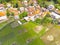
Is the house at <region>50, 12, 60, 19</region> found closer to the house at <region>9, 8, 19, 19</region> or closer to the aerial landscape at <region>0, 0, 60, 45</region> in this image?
the aerial landscape at <region>0, 0, 60, 45</region>

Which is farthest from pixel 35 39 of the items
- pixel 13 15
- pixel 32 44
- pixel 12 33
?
pixel 13 15

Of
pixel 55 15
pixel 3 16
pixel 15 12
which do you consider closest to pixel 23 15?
pixel 15 12

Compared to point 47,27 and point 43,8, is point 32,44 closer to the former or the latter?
point 47,27

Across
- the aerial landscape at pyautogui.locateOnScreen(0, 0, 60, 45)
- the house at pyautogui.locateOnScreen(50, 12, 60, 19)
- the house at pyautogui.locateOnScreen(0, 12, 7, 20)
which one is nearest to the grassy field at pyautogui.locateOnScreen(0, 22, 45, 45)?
the aerial landscape at pyautogui.locateOnScreen(0, 0, 60, 45)

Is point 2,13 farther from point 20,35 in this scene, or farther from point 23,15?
point 20,35

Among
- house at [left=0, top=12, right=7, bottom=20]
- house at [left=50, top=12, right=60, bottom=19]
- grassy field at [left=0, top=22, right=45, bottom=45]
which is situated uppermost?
house at [left=50, top=12, right=60, bottom=19]

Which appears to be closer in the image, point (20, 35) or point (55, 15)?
point (20, 35)

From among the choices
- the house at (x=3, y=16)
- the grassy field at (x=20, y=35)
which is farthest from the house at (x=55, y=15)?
the house at (x=3, y=16)
